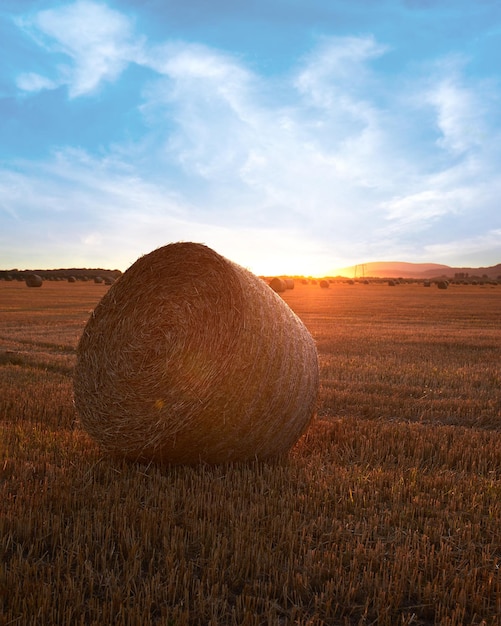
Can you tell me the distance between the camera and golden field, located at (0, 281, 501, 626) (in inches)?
120

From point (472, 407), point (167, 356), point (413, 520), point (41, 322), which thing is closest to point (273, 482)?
point (413, 520)

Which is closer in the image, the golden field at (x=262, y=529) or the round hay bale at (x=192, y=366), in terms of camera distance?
the golden field at (x=262, y=529)

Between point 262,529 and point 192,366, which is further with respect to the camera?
point 192,366

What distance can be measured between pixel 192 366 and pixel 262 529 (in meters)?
1.77

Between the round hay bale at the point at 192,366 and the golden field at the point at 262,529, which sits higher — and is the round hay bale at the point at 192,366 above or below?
above

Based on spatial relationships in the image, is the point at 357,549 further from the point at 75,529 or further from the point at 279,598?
the point at 75,529

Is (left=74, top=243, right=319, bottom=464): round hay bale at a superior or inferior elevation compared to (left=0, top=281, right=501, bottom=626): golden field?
superior

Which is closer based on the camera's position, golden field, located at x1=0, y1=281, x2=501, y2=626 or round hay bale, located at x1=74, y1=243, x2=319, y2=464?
golden field, located at x1=0, y1=281, x2=501, y2=626

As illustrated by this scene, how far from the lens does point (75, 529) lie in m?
3.82

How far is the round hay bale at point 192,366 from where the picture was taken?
5.06 meters

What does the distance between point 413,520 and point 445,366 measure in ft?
26.8

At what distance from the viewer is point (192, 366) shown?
203 inches

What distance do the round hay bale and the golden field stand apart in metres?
0.31

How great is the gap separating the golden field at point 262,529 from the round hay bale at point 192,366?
31 centimetres
